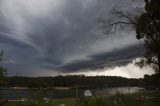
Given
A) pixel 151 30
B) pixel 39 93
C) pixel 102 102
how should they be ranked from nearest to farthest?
1. pixel 39 93
2. pixel 102 102
3. pixel 151 30

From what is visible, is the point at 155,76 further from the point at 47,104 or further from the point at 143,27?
the point at 47,104

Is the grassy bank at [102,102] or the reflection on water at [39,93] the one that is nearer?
the grassy bank at [102,102]

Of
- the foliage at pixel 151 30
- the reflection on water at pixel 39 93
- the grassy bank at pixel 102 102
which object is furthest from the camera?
the foliage at pixel 151 30

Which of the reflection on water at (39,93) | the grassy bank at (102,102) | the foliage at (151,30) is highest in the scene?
the foliage at (151,30)

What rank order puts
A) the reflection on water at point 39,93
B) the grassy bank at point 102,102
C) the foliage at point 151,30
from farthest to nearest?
the foliage at point 151,30
the reflection on water at point 39,93
the grassy bank at point 102,102

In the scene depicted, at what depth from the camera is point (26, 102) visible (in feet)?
65.6

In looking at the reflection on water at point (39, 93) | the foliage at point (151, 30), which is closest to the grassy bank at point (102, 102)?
the reflection on water at point (39, 93)

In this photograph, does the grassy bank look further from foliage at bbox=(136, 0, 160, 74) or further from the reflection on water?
foliage at bbox=(136, 0, 160, 74)

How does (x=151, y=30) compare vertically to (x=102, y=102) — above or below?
above

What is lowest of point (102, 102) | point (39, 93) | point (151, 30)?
point (102, 102)

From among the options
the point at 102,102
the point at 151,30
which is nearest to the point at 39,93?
the point at 102,102

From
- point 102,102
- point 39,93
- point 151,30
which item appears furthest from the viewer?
point 151,30

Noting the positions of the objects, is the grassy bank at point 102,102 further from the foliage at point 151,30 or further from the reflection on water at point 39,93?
the foliage at point 151,30

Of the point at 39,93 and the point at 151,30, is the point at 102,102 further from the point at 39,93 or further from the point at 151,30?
the point at 151,30
